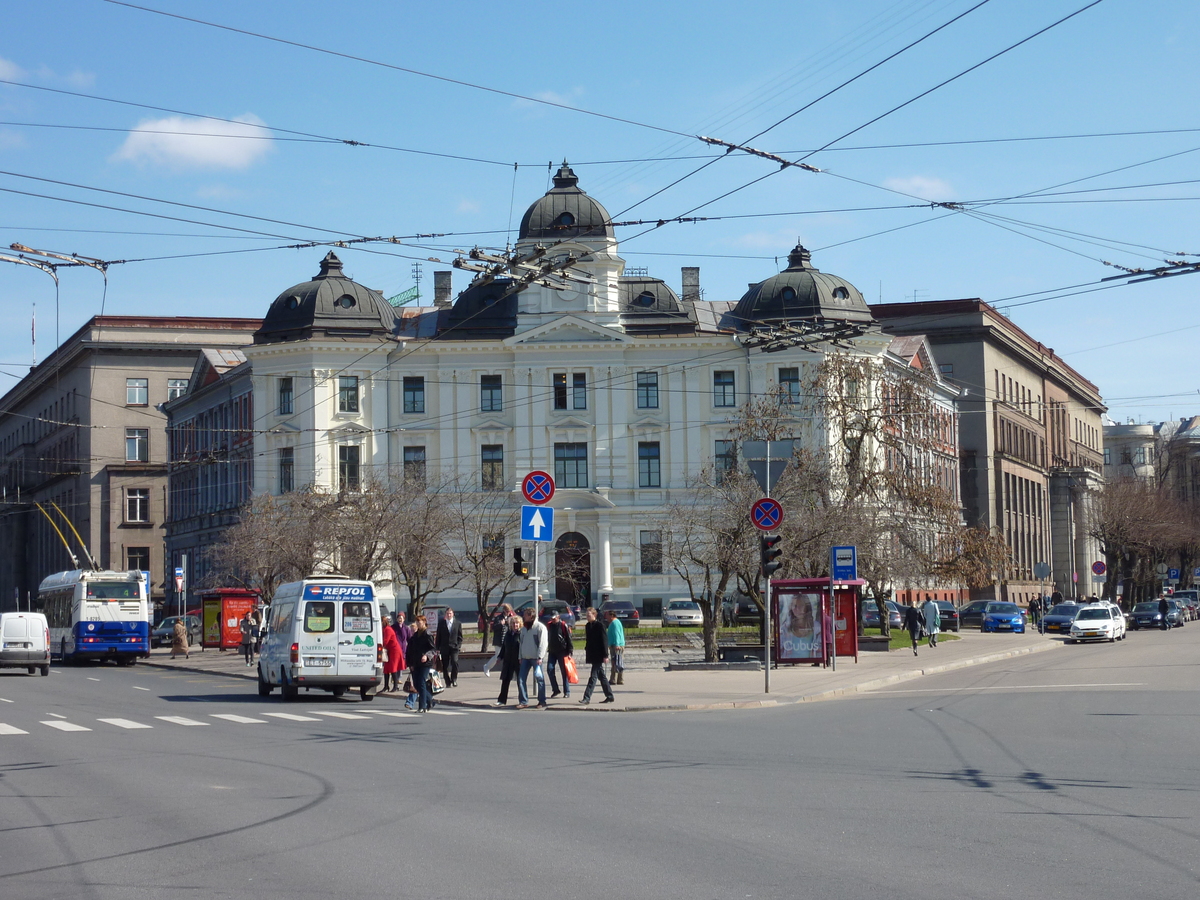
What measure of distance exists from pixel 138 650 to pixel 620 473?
27362mm

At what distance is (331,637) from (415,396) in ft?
145

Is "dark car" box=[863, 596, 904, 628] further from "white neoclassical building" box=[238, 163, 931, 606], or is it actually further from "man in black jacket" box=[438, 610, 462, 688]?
"man in black jacket" box=[438, 610, 462, 688]

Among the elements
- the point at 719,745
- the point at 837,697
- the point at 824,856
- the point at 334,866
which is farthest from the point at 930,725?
the point at 334,866

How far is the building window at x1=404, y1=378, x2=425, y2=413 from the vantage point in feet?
236

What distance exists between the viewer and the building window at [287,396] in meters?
71.6

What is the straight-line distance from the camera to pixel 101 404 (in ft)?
320

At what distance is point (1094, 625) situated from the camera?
175 ft

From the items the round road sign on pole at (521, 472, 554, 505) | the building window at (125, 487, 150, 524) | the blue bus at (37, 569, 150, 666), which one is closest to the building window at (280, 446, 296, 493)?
the blue bus at (37, 569, 150, 666)

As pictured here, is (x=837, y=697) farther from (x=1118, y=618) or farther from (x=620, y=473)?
(x=620, y=473)

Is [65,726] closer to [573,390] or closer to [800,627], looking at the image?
[800,627]

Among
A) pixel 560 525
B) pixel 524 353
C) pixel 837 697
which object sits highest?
pixel 524 353

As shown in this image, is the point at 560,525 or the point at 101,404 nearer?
the point at 560,525

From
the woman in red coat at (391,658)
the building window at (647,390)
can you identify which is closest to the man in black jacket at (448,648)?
the woman in red coat at (391,658)

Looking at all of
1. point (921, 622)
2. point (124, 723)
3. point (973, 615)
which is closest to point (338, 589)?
point (124, 723)
